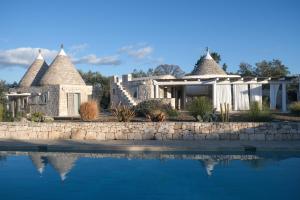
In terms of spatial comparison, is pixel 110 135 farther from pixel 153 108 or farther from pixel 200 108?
pixel 153 108

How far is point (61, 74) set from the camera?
29.0 metres

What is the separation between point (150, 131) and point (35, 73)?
17987 mm

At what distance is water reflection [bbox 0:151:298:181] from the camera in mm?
12117

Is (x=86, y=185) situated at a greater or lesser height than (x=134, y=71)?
lesser

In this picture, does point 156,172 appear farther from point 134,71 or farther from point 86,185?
point 134,71

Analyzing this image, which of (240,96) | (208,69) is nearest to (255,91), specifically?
(240,96)

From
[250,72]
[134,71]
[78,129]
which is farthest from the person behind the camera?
[134,71]

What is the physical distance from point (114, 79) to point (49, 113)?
6010 millimetres

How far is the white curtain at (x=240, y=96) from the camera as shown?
26359mm

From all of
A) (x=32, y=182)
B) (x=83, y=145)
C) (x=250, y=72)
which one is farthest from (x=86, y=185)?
(x=250, y=72)

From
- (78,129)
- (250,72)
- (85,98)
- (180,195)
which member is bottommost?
(180,195)

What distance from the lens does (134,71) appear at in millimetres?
61969

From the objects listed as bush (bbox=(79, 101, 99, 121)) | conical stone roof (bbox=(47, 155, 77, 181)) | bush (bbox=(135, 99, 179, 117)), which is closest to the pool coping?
conical stone roof (bbox=(47, 155, 77, 181))

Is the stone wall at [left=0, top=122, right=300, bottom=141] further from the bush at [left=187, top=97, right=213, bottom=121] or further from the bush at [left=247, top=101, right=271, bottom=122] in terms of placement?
the bush at [left=187, top=97, right=213, bottom=121]
